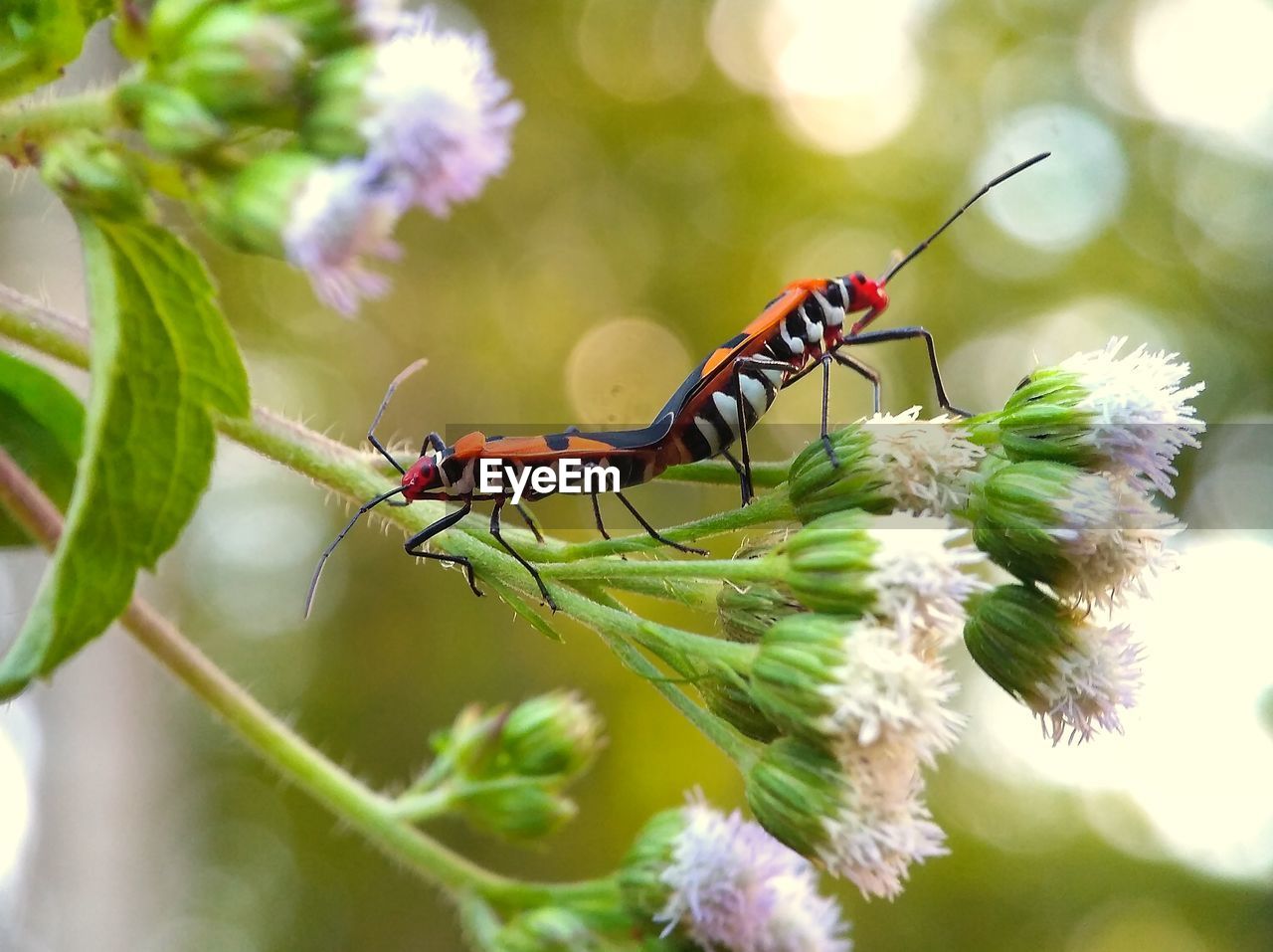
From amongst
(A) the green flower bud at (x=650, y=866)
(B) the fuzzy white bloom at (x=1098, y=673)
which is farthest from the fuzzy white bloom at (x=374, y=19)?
(A) the green flower bud at (x=650, y=866)

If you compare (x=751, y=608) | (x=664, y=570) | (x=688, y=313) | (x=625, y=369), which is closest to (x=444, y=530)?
(x=664, y=570)

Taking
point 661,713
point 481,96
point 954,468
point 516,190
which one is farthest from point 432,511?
point 516,190

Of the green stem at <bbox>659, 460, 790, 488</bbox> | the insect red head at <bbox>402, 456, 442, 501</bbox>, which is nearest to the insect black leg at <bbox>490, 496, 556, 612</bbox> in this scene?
the insect red head at <bbox>402, 456, 442, 501</bbox>

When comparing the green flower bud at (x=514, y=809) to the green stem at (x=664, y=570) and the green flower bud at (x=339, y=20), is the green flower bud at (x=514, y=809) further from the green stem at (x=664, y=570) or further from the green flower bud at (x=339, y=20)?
the green flower bud at (x=339, y=20)

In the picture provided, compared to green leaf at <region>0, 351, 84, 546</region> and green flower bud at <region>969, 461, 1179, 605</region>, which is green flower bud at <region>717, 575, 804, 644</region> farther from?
green leaf at <region>0, 351, 84, 546</region>

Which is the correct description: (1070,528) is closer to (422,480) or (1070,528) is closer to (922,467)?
(922,467)

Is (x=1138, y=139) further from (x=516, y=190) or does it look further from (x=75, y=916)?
(x=75, y=916)
